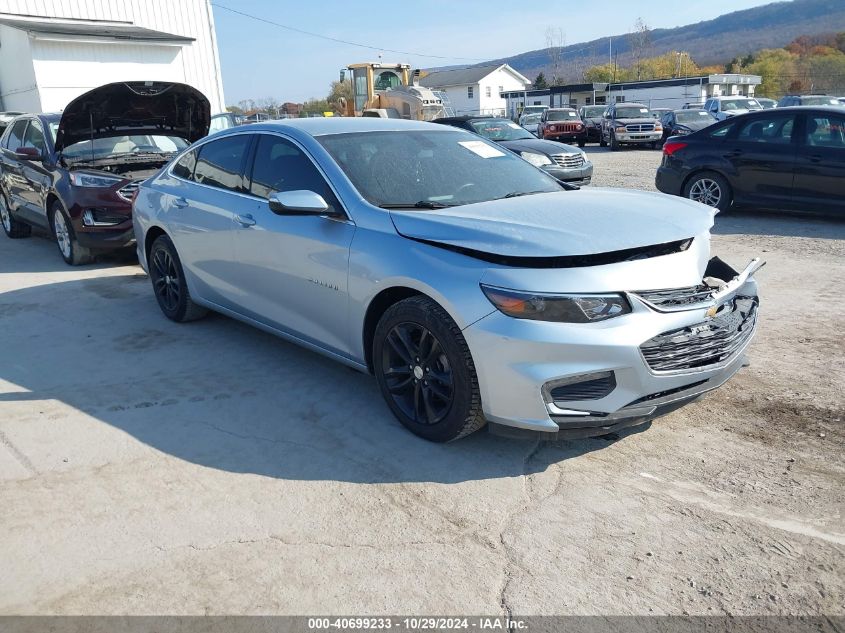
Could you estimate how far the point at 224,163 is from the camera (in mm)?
5457

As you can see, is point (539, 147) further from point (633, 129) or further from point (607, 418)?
point (633, 129)

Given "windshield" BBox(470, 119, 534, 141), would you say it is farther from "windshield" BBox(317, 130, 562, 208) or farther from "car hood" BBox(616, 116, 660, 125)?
"car hood" BBox(616, 116, 660, 125)

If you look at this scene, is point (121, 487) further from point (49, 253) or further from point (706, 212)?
point (49, 253)

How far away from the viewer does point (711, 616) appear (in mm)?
2604

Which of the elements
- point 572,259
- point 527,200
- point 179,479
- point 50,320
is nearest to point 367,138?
point 527,200

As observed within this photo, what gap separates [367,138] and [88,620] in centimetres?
323

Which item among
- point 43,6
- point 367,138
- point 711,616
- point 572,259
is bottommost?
point 711,616

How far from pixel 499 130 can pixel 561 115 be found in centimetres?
1632

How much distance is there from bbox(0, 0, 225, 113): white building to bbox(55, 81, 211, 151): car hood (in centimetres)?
1858

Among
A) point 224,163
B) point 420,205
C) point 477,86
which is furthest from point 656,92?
point 420,205

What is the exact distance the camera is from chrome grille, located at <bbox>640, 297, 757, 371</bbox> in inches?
134

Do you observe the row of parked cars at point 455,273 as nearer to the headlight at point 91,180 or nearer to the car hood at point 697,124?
the headlight at point 91,180

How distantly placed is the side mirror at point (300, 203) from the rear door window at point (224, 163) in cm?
103

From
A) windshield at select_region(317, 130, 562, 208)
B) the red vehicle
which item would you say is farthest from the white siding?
windshield at select_region(317, 130, 562, 208)
